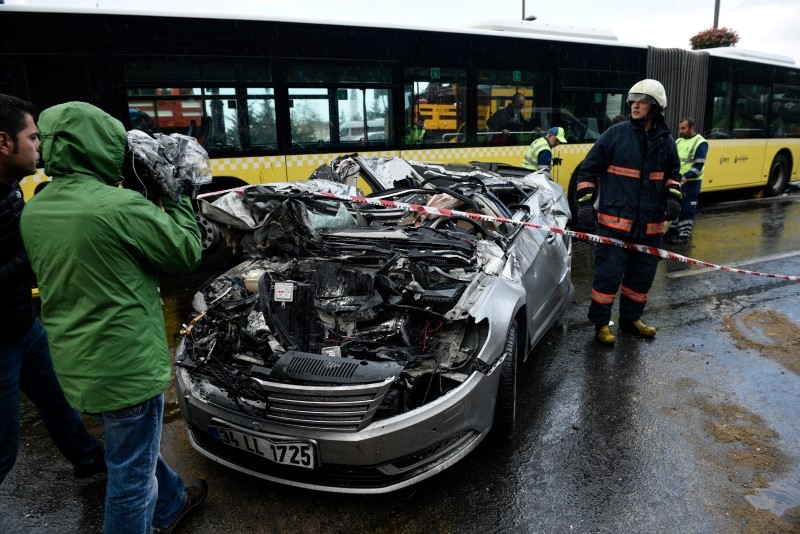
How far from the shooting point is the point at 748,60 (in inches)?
453

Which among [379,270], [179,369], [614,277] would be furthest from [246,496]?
[614,277]

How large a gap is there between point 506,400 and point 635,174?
236 cm

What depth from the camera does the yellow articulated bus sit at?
602 centimetres

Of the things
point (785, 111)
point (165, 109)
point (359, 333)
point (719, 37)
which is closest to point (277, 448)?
point (359, 333)

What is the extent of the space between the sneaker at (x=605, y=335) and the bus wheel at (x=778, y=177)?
10.9 meters

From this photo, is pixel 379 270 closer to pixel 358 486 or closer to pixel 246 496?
pixel 358 486

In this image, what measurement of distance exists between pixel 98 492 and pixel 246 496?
760mm

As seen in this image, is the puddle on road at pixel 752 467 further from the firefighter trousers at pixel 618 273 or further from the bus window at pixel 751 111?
the bus window at pixel 751 111

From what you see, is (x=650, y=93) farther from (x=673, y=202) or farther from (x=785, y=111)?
(x=785, y=111)

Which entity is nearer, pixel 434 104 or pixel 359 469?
pixel 359 469

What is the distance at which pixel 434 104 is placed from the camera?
26.8ft

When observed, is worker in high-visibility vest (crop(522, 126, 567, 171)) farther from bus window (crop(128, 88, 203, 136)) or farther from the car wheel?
the car wheel

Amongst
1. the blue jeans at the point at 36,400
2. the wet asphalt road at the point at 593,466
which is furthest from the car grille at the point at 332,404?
the blue jeans at the point at 36,400

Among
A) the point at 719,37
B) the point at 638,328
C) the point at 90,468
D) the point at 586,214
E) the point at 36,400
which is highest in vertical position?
the point at 719,37
